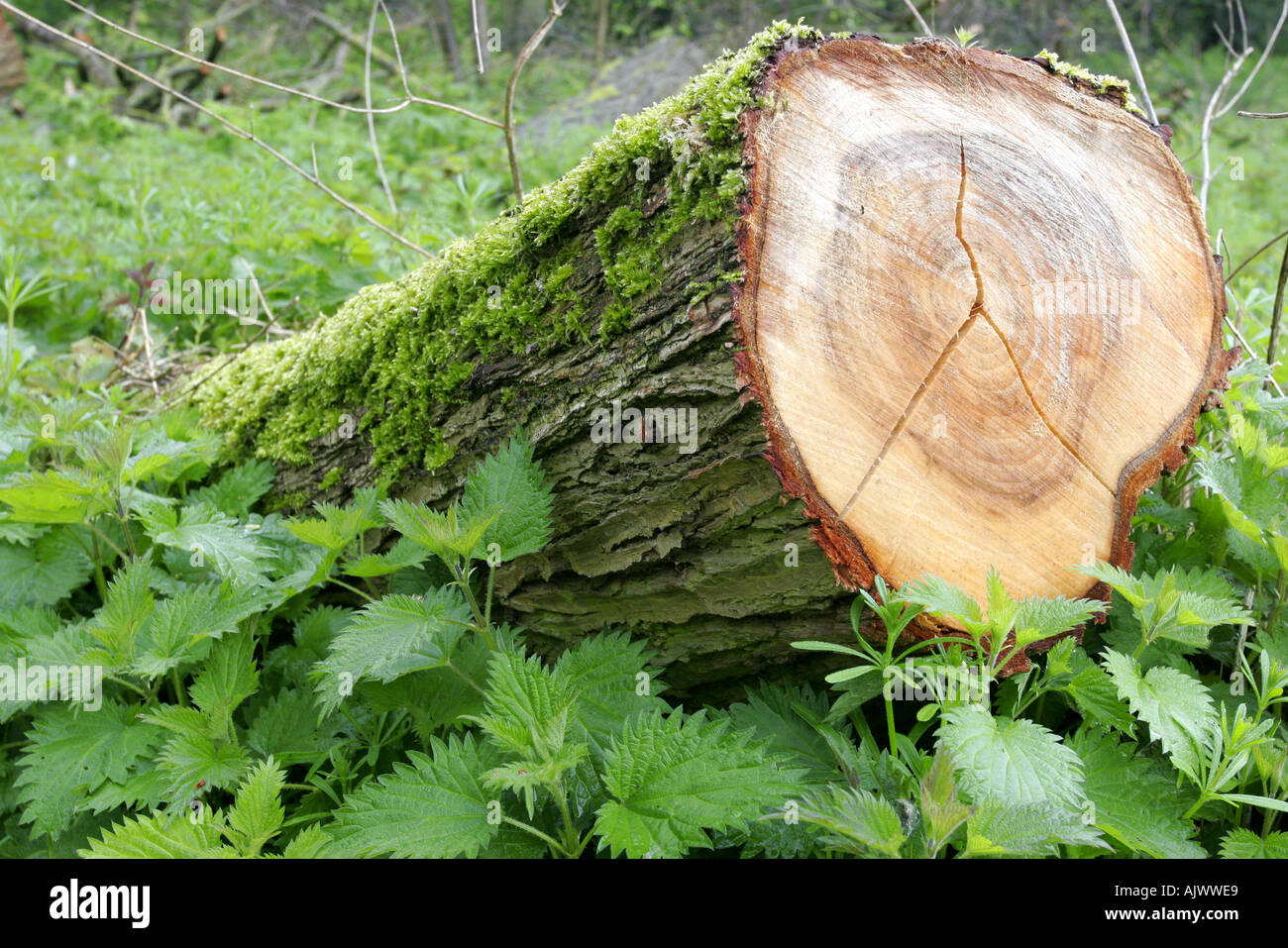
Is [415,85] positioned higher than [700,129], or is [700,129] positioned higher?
[415,85]

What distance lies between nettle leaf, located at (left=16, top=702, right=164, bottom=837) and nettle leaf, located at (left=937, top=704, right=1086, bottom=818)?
141 centimetres

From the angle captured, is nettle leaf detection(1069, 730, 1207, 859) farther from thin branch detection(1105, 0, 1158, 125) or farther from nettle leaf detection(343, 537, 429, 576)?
thin branch detection(1105, 0, 1158, 125)

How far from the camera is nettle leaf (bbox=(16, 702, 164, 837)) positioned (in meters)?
1.65

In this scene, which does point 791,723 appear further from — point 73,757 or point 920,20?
point 920,20

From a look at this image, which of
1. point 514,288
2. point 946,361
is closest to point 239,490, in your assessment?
point 514,288

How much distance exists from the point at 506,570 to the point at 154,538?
68 cm

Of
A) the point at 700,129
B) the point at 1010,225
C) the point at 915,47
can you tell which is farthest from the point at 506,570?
the point at 915,47

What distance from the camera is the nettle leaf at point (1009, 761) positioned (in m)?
1.35

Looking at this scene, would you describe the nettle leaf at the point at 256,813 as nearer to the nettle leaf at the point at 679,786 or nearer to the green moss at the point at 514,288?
the nettle leaf at the point at 679,786

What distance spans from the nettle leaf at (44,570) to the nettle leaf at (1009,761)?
6.09 ft

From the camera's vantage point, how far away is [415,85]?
8.80 m

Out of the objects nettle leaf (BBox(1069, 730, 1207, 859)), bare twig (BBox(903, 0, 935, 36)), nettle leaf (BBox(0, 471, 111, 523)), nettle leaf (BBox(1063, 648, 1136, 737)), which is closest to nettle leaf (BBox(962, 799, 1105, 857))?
nettle leaf (BBox(1069, 730, 1207, 859))

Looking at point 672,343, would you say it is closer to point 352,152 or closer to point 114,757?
point 114,757

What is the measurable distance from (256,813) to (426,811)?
0.89 feet
